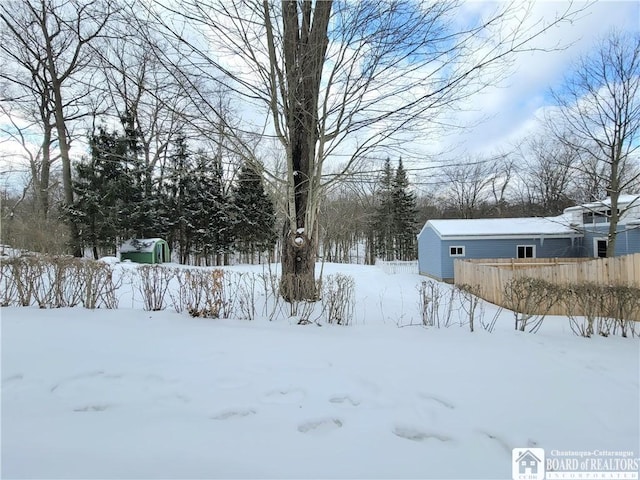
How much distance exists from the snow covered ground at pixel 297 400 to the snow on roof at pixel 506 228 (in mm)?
12448

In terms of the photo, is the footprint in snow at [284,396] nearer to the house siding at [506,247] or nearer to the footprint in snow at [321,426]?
the footprint in snow at [321,426]

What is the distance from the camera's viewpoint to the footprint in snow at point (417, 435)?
6.39 ft

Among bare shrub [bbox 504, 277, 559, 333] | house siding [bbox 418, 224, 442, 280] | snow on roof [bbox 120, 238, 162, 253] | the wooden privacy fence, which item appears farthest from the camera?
snow on roof [bbox 120, 238, 162, 253]

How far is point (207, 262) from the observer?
24.5 m

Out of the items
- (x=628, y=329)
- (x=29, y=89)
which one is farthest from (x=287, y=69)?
(x=29, y=89)

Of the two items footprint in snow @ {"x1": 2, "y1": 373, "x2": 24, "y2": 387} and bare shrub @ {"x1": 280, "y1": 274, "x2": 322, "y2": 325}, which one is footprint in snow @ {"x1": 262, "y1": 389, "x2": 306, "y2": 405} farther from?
footprint in snow @ {"x1": 2, "y1": 373, "x2": 24, "y2": 387}

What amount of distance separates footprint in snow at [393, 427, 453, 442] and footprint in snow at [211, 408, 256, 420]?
3.16ft

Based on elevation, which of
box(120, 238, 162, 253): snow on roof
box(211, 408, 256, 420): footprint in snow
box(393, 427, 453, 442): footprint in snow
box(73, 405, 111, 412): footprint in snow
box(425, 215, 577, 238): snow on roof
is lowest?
box(393, 427, 453, 442): footprint in snow

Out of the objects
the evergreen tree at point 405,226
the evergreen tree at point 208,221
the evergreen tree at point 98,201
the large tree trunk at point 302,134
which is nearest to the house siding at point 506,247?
the large tree trunk at point 302,134

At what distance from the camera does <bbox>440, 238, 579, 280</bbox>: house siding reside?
610 inches

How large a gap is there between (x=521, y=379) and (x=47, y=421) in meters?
3.52

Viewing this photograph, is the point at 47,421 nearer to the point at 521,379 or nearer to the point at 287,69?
the point at 521,379

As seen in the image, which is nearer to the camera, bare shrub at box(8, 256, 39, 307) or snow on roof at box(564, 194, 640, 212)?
bare shrub at box(8, 256, 39, 307)

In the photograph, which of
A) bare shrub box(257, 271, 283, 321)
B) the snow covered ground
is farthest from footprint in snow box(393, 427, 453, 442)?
bare shrub box(257, 271, 283, 321)
